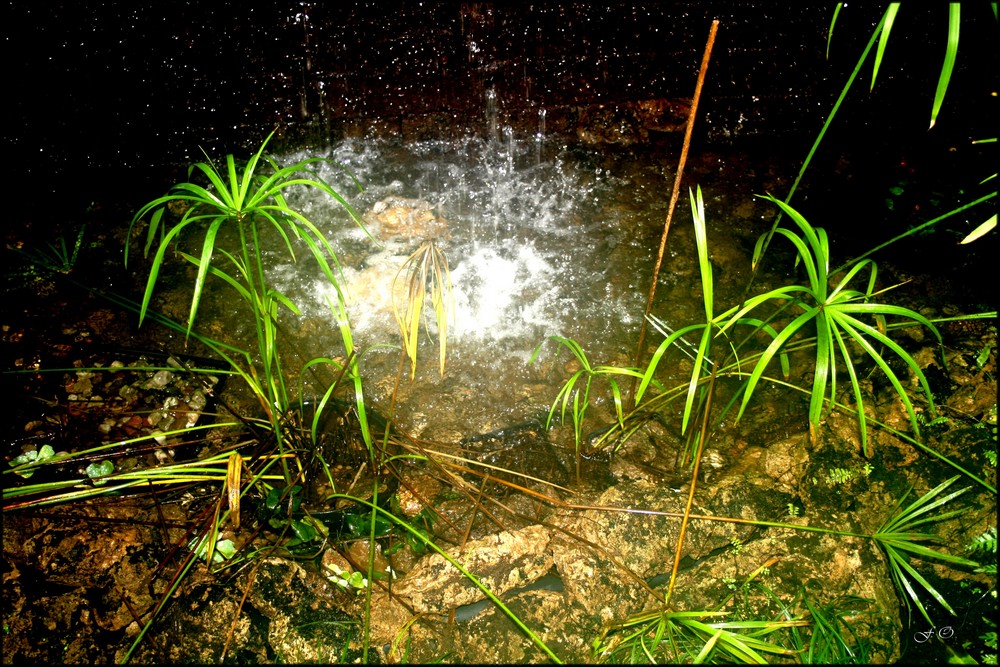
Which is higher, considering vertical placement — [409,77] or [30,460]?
[409,77]

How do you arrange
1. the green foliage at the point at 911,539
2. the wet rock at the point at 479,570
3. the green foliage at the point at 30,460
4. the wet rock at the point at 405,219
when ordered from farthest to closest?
the wet rock at the point at 405,219 → the green foliage at the point at 30,460 → the wet rock at the point at 479,570 → the green foliage at the point at 911,539

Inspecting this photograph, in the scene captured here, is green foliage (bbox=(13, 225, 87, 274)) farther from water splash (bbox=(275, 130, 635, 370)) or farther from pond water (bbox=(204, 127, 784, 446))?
water splash (bbox=(275, 130, 635, 370))

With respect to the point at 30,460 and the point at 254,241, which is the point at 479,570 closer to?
the point at 254,241

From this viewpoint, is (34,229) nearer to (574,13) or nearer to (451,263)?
(451,263)

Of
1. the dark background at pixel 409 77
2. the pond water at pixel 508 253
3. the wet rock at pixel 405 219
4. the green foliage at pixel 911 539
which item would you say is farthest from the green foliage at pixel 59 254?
the green foliage at pixel 911 539

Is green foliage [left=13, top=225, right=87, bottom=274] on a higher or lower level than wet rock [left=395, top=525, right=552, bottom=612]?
higher

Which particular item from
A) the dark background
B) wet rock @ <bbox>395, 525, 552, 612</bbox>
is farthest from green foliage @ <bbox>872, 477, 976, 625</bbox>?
the dark background

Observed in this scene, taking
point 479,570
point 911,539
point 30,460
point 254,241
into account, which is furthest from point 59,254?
point 911,539

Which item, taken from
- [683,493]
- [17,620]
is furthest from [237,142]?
[683,493]

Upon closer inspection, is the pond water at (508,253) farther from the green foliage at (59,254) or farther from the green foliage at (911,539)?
the green foliage at (911,539)

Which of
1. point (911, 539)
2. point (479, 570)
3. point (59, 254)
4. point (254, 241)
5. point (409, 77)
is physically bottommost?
point (479, 570)

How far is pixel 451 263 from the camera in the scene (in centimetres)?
273

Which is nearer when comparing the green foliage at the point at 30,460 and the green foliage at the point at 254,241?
the green foliage at the point at 254,241

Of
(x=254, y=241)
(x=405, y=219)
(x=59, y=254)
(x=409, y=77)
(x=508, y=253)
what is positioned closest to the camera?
(x=254, y=241)
